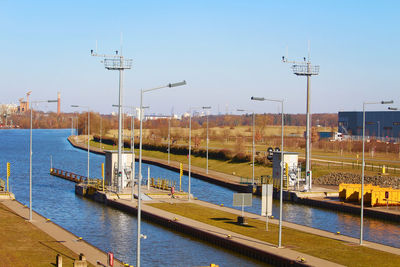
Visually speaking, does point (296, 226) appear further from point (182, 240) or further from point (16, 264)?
point (16, 264)

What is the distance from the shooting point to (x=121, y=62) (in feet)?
179

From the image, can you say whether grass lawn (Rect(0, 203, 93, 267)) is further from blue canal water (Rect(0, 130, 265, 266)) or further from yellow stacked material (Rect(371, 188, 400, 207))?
yellow stacked material (Rect(371, 188, 400, 207))

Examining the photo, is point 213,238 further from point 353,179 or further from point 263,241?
point 353,179


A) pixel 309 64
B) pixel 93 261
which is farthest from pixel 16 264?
pixel 309 64

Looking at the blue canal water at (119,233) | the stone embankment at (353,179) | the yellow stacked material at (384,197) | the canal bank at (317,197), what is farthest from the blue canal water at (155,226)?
the stone embankment at (353,179)

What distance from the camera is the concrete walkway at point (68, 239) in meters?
30.2

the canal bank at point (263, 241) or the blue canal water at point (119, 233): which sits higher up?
the canal bank at point (263, 241)

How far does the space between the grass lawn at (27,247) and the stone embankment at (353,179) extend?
4107 centimetres

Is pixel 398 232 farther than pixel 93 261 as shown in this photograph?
Yes

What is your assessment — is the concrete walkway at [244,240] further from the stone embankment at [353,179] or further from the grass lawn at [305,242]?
the stone embankment at [353,179]

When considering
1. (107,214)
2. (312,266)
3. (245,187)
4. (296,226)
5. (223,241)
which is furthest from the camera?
(245,187)

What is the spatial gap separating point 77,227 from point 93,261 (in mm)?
14233

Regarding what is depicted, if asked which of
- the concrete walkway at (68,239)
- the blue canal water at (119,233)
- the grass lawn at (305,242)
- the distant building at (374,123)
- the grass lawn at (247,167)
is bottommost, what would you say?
the blue canal water at (119,233)

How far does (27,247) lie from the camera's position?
32.3 metres
